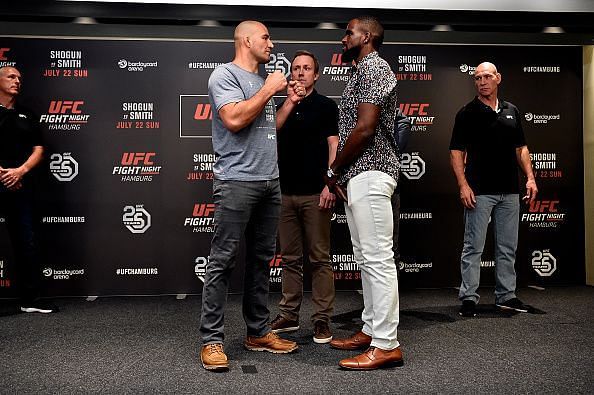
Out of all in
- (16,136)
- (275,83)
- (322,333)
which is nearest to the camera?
(275,83)

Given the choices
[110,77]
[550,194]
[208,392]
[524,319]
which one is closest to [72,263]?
[110,77]

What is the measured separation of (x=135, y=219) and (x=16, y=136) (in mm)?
1153

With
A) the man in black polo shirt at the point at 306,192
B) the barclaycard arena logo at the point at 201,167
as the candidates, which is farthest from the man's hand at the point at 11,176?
the man in black polo shirt at the point at 306,192

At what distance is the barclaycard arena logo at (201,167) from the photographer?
191 inches

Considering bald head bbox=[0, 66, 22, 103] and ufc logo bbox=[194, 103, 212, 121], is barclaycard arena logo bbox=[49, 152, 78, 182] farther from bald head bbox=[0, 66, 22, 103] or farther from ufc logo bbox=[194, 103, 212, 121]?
ufc logo bbox=[194, 103, 212, 121]

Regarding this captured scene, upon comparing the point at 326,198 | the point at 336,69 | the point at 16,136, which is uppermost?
Answer: the point at 336,69

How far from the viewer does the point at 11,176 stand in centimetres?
400

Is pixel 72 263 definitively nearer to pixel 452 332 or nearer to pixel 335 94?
pixel 335 94

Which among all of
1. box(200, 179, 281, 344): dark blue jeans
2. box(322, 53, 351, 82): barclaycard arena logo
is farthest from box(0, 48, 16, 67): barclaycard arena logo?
box(200, 179, 281, 344): dark blue jeans

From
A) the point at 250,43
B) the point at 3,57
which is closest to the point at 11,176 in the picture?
the point at 3,57

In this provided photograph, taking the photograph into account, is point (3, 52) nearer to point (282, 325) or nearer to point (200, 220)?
point (200, 220)

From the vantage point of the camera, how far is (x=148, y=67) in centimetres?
483

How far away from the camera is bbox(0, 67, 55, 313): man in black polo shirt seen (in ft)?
13.2

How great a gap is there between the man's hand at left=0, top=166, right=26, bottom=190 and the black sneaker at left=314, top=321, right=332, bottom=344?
2.41 m
